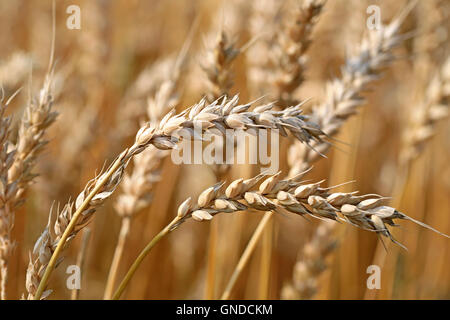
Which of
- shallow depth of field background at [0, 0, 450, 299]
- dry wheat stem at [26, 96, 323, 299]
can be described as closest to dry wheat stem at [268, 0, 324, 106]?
shallow depth of field background at [0, 0, 450, 299]

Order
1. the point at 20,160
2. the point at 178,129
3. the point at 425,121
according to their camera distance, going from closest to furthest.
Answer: the point at 178,129 → the point at 20,160 → the point at 425,121

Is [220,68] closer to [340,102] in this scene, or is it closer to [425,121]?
[340,102]

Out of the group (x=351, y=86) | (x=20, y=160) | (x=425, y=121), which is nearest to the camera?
(x=20, y=160)

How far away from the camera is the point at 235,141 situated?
3.30 feet

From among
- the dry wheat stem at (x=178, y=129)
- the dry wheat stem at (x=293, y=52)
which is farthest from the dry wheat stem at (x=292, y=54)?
the dry wheat stem at (x=178, y=129)

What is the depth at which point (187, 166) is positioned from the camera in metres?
2.16

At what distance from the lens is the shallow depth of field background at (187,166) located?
4.89 ft

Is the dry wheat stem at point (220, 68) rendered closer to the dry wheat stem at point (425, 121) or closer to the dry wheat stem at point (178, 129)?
the dry wheat stem at point (178, 129)

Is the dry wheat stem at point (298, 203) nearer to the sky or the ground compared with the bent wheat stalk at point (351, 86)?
nearer to the ground

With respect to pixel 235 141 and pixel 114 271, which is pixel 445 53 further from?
pixel 114 271

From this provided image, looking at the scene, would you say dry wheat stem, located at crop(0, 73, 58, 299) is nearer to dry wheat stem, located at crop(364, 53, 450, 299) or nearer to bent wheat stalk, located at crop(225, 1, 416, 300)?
bent wheat stalk, located at crop(225, 1, 416, 300)

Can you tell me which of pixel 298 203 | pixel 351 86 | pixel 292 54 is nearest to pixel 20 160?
pixel 298 203
